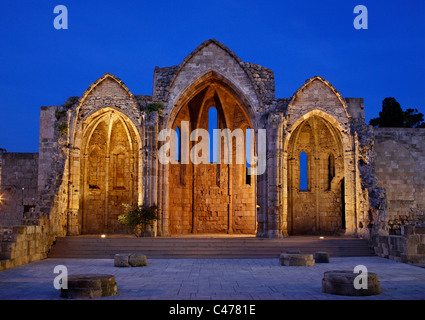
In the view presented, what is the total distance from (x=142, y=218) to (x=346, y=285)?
36.7ft

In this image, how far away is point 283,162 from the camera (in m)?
18.8

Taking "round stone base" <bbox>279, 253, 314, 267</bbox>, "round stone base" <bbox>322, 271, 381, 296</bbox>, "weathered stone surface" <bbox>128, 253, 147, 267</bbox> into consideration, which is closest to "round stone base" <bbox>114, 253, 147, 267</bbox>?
"weathered stone surface" <bbox>128, 253, 147, 267</bbox>

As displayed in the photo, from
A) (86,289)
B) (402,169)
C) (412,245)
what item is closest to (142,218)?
(412,245)

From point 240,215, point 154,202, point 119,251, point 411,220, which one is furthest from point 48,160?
point 411,220

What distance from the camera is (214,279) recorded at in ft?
33.3

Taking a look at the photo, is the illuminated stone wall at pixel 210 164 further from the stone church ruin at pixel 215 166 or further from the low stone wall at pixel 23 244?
the low stone wall at pixel 23 244

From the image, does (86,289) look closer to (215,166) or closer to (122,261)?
(122,261)

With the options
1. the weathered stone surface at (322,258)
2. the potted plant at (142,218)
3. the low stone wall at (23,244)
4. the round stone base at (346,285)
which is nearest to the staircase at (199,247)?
the low stone wall at (23,244)

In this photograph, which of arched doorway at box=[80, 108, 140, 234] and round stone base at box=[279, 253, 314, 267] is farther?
arched doorway at box=[80, 108, 140, 234]

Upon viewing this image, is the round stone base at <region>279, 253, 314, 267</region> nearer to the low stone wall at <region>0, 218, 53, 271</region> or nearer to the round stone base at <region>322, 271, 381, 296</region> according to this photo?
the round stone base at <region>322, 271, 381, 296</region>

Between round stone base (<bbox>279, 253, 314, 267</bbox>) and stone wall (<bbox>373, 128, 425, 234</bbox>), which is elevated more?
stone wall (<bbox>373, 128, 425, 234</bbox>)

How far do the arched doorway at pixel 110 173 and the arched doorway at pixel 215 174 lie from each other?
2.28 meters

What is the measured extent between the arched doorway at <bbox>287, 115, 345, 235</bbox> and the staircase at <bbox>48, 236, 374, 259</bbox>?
5595mm

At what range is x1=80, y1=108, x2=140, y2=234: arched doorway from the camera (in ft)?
72.4
